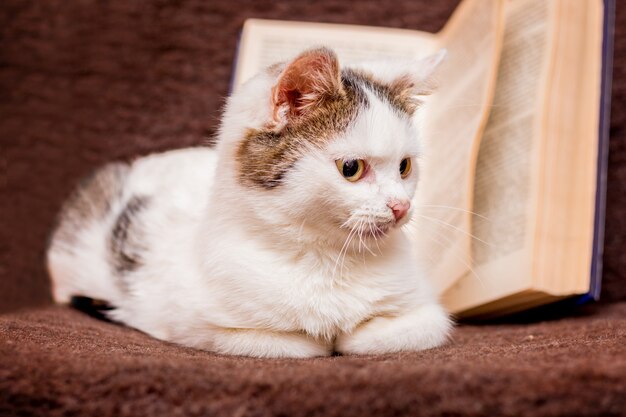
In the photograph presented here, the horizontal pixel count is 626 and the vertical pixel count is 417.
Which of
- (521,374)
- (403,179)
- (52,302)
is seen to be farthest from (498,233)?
(52,302)

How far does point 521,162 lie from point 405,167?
1.02ft

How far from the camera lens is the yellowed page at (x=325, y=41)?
50.4 inches

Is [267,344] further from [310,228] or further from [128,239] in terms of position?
[128,239]

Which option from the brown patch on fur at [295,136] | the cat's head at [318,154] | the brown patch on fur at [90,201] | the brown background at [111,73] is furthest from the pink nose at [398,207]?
the brown background at [111,73]

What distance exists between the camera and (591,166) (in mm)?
1016

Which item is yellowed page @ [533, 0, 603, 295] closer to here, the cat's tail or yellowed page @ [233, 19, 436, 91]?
yellowed page @ [233, 19, 436, 91]

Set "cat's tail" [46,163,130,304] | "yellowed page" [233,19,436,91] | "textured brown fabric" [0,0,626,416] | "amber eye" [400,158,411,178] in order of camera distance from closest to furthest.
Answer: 1. "textured brown fabric" [0,0,626,416]
2. "amber eye" [400,158,411,178]
3. "cat's tail" [46,163,130,304]
4. "yellowed page" [233,19,436,91]

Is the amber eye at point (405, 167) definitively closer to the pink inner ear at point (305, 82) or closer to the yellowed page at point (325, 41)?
the pink inner ear at point (305, 82)

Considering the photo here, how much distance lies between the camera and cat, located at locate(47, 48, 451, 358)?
735mm

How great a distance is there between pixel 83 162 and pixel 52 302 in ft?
1.16

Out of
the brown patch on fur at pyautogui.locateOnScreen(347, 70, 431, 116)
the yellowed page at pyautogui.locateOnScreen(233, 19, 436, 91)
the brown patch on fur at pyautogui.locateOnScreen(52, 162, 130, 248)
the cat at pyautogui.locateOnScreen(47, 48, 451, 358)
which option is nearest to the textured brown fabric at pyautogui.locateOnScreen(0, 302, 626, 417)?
the cat at pyautogui.locateOnScreen(47, 48, 451, 358)

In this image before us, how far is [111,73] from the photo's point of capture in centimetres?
144

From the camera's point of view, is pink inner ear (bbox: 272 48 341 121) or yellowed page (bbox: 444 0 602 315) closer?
pink inner ear (bbox: 272 48 341 121)

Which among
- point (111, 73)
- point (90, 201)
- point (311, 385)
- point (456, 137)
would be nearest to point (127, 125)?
point (111, 73)
